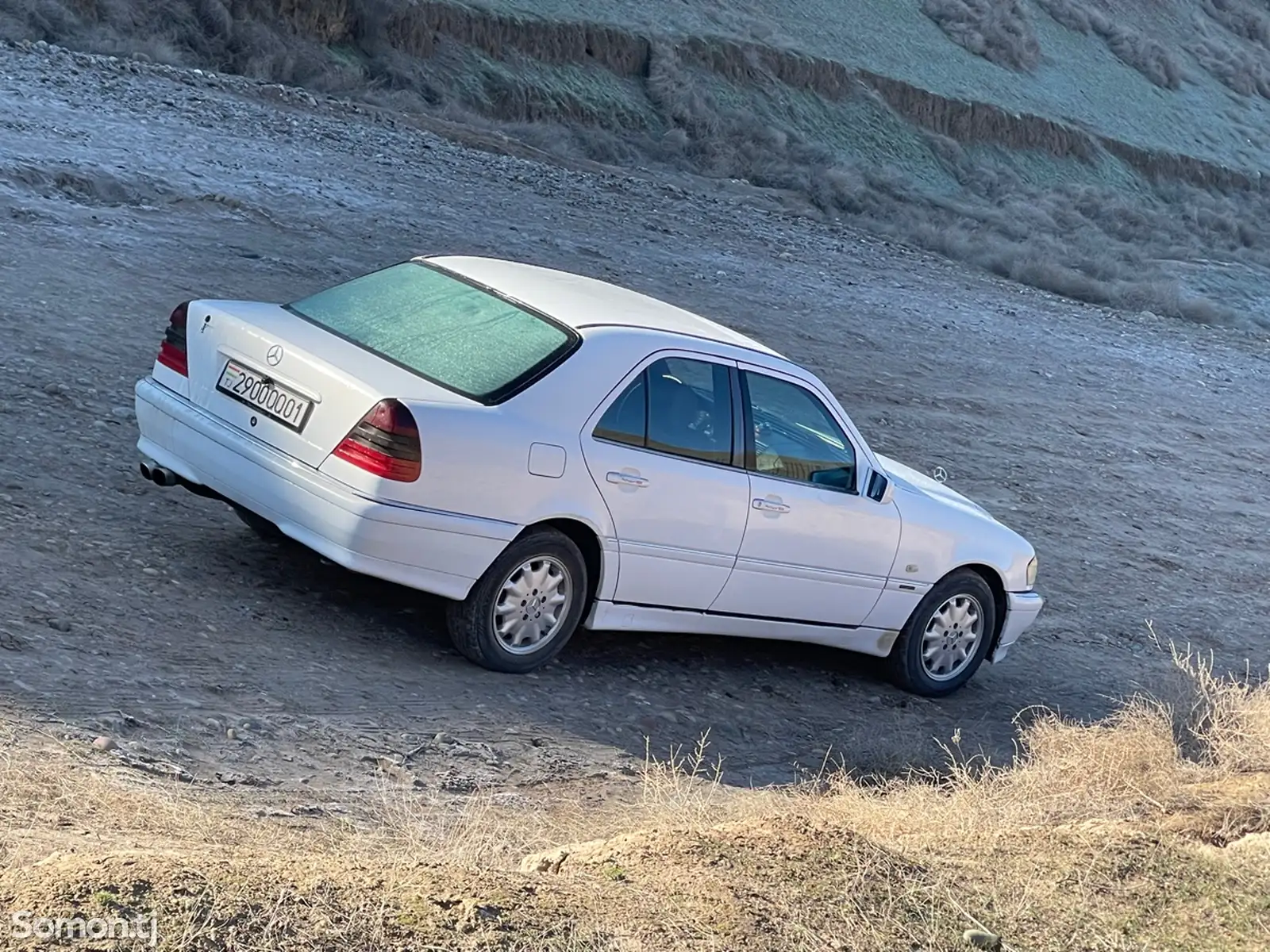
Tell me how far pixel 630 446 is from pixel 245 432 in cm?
165

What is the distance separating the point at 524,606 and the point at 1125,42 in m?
54.7

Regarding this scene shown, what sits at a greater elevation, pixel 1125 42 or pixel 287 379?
pixel 1125 42

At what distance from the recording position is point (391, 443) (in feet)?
20.9

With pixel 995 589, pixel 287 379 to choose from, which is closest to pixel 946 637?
pixel 995 589

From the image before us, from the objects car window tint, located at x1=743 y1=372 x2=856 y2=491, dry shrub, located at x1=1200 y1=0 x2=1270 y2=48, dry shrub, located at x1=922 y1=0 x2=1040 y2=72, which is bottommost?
car window tint, located at x1=743 y1=372 x2=856 y2=491

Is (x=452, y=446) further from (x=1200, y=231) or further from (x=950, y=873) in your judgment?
(x=1200, y=231)

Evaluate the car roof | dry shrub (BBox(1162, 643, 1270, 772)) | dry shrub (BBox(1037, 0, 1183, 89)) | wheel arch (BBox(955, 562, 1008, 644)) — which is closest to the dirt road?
wheel arch (BBox(955, 562, 1008, 644))

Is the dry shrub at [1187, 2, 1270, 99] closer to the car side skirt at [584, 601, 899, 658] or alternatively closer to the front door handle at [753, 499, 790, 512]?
the car side skirt at [584, 601, 899, 658]

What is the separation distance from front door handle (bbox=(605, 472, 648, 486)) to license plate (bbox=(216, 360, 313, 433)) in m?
1.30

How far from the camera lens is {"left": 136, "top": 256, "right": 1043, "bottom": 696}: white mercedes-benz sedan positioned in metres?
6.53

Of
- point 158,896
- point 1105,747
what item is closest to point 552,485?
point 1105,747

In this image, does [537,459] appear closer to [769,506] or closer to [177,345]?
[769,506]

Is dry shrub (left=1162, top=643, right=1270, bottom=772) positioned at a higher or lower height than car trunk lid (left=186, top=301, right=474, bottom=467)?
lower

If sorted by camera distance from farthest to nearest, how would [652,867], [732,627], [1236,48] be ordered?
[1236,48] → [732,627] → [652,867]
